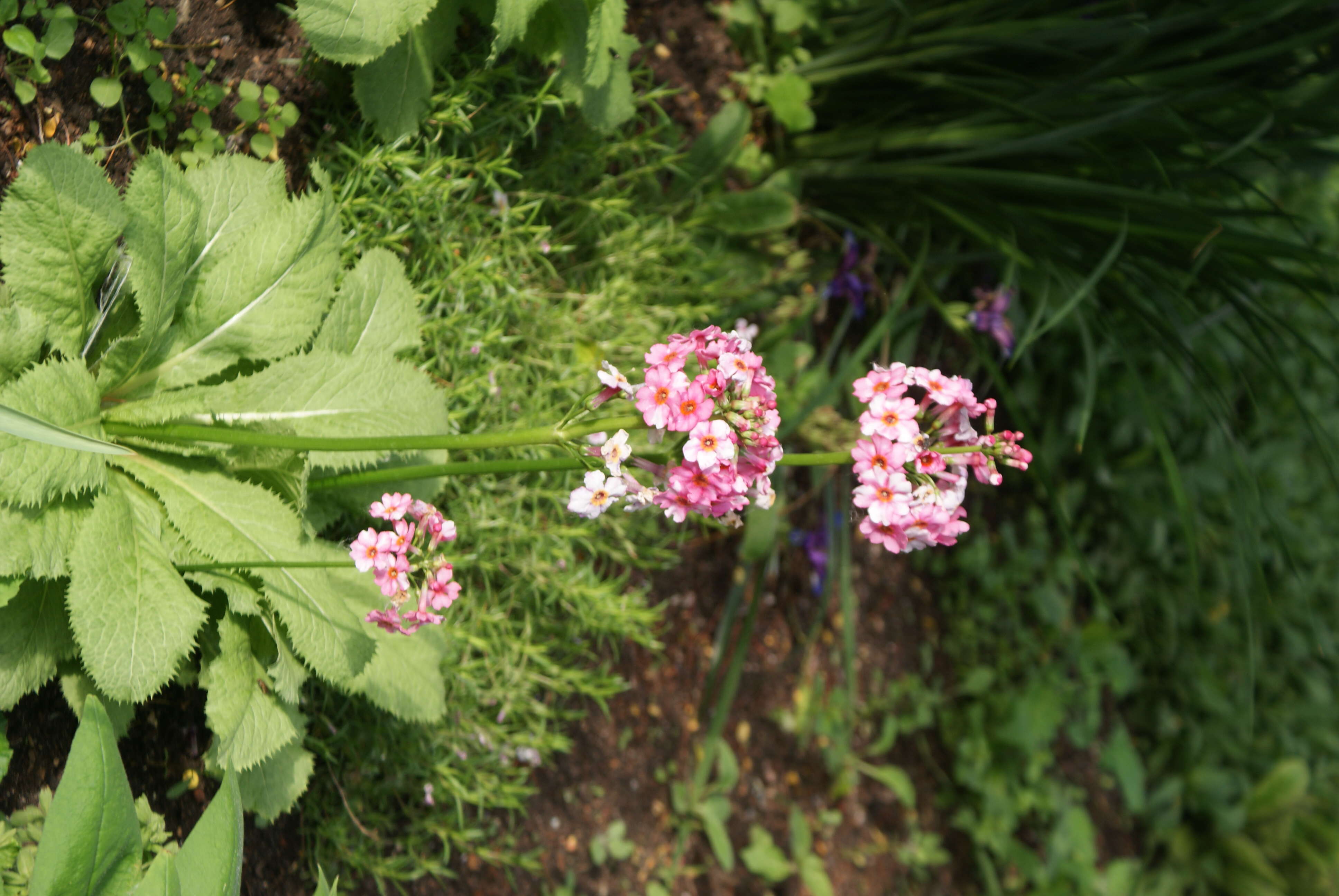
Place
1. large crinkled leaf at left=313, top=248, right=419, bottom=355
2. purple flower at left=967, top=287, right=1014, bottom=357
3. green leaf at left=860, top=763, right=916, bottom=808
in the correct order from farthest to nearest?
green leaf at left=860, top=763, right=916, bottom=808
purple flower at left=967, top=287, right=1014, bottom=357
large crinkled leaf at left=313, top=248, right=419, bottom=355

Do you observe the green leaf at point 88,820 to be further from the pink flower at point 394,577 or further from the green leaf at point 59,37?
the green leaf at point 59,37

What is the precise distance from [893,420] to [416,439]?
2.14 feet

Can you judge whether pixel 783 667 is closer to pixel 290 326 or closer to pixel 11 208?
pixel 290 326

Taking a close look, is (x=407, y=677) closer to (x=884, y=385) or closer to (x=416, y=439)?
(x=416, y=439)

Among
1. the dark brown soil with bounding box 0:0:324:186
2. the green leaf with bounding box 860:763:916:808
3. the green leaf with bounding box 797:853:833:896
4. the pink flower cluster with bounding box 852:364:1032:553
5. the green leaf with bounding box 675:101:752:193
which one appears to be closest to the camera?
the pink flower cluster with bounding box 852:364:1032:553

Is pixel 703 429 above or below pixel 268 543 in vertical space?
above

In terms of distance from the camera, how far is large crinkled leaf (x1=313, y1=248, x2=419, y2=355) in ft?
5.48

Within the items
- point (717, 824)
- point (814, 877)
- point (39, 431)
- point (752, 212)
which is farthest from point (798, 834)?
point (39, 431)

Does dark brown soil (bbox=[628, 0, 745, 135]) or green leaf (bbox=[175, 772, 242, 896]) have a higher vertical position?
dark brown soil (bbox=[628, 0, 745, 135])

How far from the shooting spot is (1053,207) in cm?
245

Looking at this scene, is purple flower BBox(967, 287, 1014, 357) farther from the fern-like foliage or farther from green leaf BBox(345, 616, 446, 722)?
green leaf BBox(345, 616, 446, 722)

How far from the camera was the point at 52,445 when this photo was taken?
1230 millimetres

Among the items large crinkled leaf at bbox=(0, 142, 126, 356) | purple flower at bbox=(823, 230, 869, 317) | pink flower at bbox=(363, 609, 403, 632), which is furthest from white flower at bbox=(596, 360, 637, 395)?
purple flower at bbox=(823, 230, 869, 317)

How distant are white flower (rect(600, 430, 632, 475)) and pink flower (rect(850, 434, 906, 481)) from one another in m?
0.29
